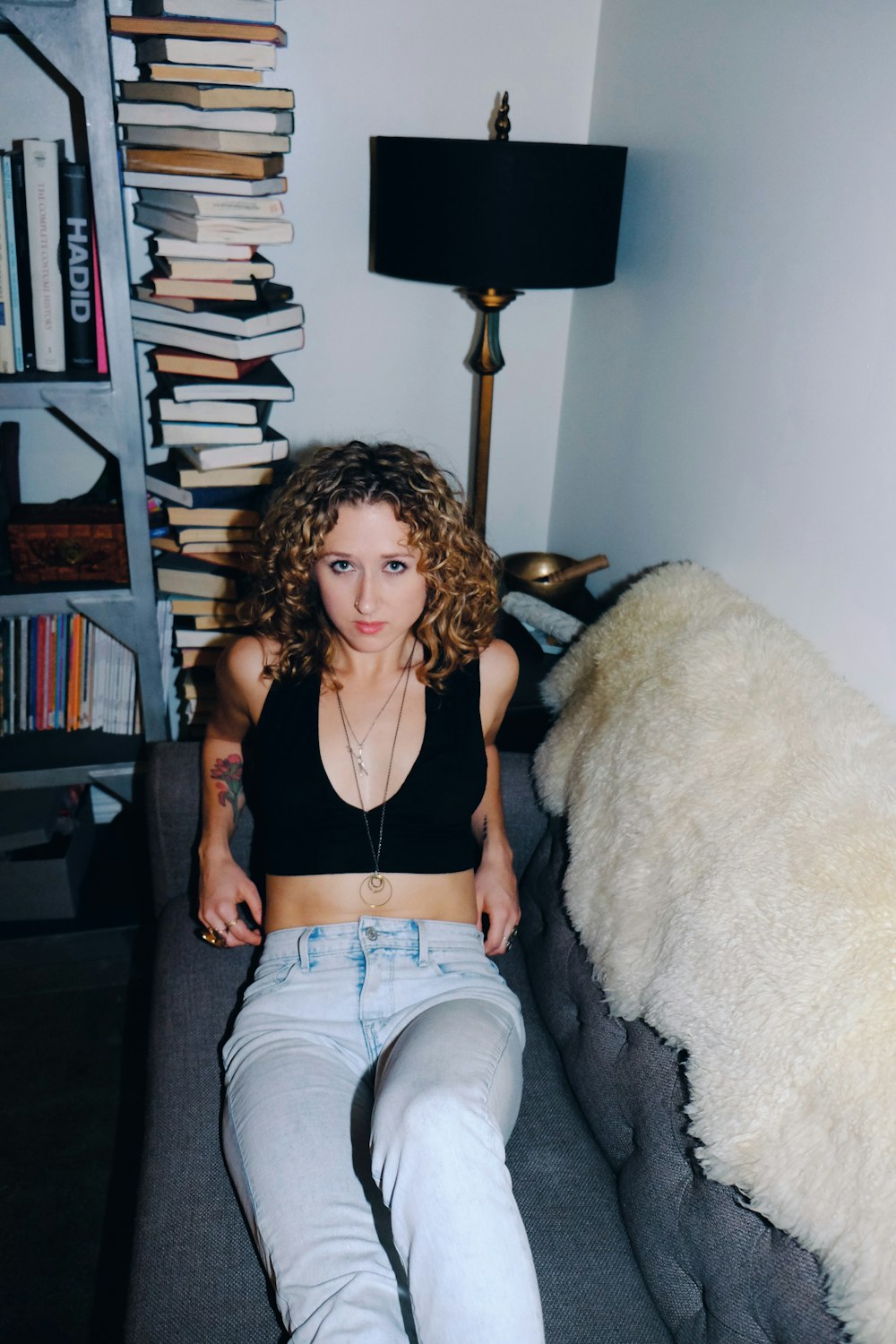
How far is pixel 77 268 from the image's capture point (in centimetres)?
167

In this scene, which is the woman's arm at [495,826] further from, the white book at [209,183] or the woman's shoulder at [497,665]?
the white book at [209,183]

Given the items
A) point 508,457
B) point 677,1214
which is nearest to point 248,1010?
point 677,1214

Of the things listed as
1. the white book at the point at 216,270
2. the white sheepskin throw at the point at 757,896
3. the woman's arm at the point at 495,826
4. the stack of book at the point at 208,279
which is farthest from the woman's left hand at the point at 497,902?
the white book at the point at 216,270

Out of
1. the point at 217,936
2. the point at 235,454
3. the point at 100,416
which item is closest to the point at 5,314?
the point at 100,416

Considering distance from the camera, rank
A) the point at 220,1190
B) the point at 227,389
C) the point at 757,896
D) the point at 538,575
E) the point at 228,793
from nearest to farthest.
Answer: the point at 757,896 < the point at 220,1190 < the point at 228,793 < the point at 227,389 < the point at 538,575

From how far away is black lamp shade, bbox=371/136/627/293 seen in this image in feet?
5.09

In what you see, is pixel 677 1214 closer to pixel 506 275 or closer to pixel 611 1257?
pixel 611 1257

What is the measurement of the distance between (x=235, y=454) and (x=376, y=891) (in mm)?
946

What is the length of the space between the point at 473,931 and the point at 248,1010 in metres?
0.33

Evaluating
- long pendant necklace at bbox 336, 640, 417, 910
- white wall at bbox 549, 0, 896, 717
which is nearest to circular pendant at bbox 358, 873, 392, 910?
long pendant necklace at bbox 336, 640, 417, 910

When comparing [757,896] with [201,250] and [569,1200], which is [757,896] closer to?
[569,1200]

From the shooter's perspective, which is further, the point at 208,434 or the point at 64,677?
the point at 64,677

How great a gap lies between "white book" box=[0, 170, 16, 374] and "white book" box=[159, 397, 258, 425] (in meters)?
0.27

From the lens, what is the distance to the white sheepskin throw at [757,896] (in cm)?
86
